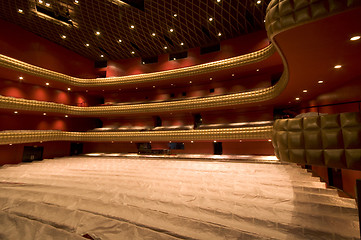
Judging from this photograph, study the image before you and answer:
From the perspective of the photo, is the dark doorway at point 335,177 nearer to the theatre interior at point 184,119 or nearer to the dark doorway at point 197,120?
the theatre interior at point 184,119

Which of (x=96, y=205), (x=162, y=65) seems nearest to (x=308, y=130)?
(x=96, y=205)

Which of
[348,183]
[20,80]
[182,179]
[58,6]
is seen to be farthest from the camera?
[20,80]

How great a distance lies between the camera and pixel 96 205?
11.5ft

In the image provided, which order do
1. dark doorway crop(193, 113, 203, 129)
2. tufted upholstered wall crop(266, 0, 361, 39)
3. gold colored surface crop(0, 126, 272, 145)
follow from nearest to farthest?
tufted upholstered wall crop(266, 0, 361, 39) → gold colored surface crop(0, 126, 272, 145) → dark doorway crop(193, 113, 203, 129)

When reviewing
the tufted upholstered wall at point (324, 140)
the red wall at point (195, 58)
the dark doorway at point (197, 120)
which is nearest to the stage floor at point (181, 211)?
the tufted upholstered wall at point (324, 140)

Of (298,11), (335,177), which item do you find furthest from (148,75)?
(335,177)

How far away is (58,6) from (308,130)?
45.0 feet

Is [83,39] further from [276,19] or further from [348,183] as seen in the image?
[348,183]

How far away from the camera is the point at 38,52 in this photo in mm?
11945

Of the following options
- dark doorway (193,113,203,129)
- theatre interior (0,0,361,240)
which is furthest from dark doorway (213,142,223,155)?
dark doorway (193,113,203,129)

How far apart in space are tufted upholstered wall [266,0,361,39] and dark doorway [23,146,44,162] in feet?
49.4

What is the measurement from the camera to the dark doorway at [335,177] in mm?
7152

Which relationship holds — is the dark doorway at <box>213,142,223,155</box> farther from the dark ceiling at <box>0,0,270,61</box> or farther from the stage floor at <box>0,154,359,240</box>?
the dark ceiling at <box>0,0,270,61</box>

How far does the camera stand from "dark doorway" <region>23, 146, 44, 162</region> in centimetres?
1151
